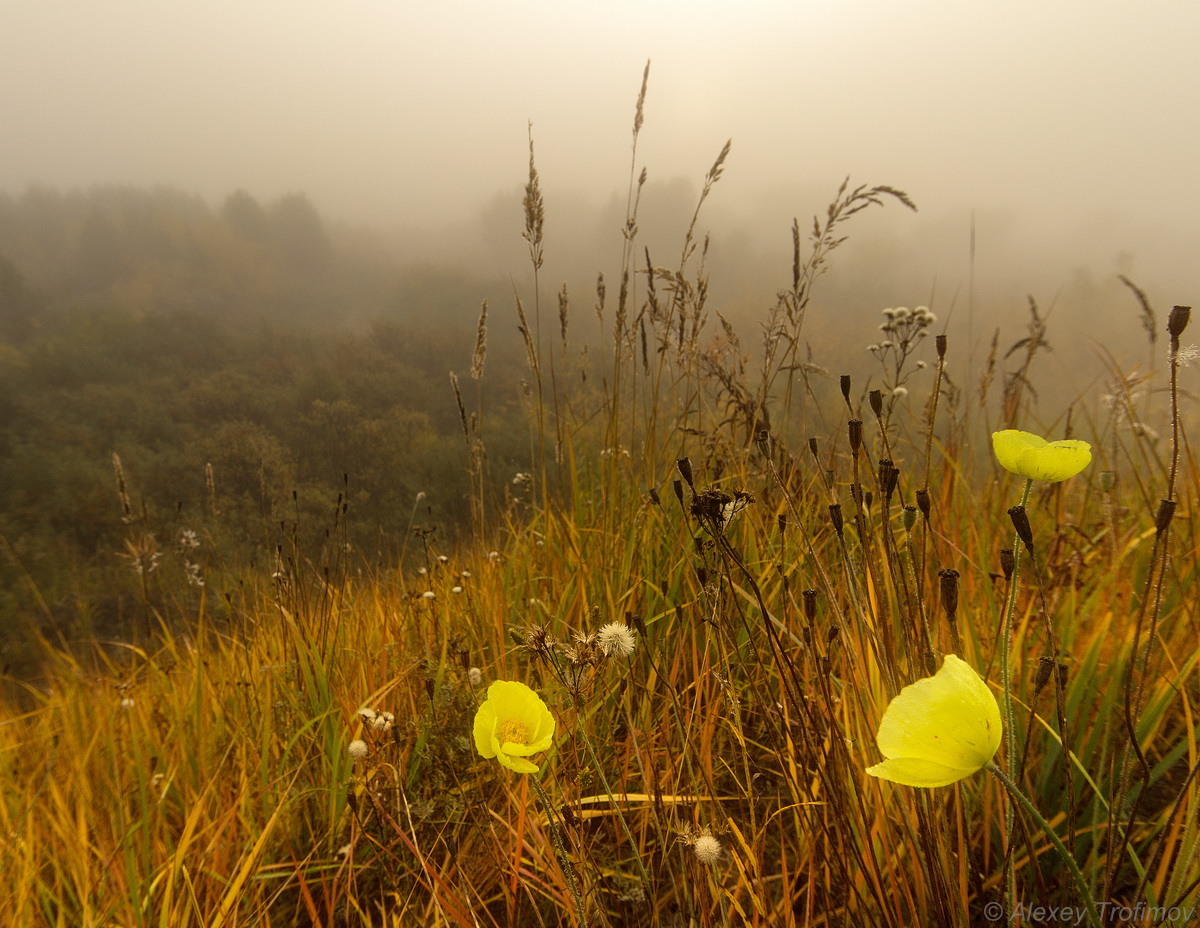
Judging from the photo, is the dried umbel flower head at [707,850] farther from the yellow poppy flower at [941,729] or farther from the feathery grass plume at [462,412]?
the feathery grass plume at [462,412]

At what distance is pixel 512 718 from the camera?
867mm

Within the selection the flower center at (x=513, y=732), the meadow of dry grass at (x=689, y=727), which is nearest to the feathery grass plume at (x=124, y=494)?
the meadow of dry grass at (x=689, y=727)

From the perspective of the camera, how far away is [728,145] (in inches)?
107

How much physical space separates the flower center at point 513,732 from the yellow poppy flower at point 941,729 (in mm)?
556

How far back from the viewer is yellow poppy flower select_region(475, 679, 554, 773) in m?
0.81

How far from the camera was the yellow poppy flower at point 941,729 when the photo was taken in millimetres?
456

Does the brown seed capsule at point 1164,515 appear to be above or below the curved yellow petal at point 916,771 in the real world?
above

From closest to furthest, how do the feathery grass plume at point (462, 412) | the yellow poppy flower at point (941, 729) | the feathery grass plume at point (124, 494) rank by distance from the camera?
the yellow poppy flower at point (941, 729) → the feathery grass plume at point (124, 494) → the feathery grass plume at point (462, 412)

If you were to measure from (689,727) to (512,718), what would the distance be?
0.52 metres

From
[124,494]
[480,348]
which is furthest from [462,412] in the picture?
[124,494]

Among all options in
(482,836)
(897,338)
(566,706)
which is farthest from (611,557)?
(897,338)

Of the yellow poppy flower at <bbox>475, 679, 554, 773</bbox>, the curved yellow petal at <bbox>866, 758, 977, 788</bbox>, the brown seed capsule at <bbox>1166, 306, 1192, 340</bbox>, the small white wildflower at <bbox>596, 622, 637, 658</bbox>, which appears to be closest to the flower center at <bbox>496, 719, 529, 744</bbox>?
the yellow poppy flower at <bbox>475, 679, 554, 773</bbox>

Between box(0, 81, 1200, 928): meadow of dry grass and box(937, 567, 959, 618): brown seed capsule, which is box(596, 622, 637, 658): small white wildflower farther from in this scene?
box(937, 567, 959, 618): brown seed capsule

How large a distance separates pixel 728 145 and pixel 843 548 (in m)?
2.56
